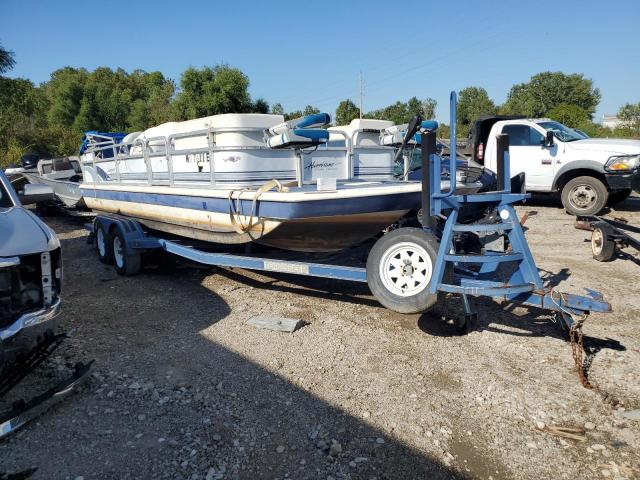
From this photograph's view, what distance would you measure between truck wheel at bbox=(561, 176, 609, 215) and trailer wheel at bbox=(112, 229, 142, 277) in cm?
872

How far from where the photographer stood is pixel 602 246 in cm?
654

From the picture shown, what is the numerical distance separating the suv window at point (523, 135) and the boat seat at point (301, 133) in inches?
284

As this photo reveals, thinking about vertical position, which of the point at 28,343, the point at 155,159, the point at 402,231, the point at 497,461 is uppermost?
the point at 155,159

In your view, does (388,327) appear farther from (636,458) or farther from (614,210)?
(614,210)

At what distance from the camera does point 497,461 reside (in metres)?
2.60

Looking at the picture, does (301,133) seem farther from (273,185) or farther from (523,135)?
(523,135)

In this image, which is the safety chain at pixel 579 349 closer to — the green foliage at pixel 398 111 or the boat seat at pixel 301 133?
the boat seat at pixel 301 133

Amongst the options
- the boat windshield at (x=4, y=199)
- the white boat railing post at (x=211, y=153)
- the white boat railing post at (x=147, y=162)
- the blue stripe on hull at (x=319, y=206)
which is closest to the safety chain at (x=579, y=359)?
Answer: the blue stripe on hull at (x=319, y=206)

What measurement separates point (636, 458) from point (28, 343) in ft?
12.9

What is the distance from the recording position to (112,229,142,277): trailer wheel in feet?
20.8

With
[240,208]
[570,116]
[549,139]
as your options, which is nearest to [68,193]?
[240,208]

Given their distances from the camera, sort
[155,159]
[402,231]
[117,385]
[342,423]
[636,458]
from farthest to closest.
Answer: [155,159] → [402,231] → [117,385] → [342,423] → [636,458]

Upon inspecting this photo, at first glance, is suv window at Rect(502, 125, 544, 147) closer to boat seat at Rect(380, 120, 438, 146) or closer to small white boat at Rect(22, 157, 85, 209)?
boat seat at Rect(380, 120, 438, 146)

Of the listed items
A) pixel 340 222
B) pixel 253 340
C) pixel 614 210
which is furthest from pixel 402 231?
pixel 614 210
